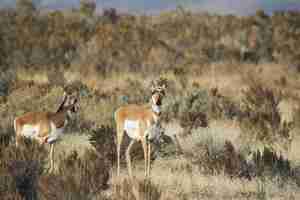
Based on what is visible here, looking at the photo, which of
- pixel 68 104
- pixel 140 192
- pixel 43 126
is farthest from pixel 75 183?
pixel 68 104

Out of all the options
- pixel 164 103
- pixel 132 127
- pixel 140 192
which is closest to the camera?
pixel 140 192

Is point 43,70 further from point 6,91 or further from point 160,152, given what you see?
point 160,152

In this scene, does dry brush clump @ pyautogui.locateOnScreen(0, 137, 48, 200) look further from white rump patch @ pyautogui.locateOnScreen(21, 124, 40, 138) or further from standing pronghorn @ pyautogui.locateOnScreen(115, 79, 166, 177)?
standing pronghorn @ pyautogui.locateOnScreen(115, 79, 166, 177)

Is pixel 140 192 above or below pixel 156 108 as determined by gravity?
below

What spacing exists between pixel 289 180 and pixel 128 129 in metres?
2.72

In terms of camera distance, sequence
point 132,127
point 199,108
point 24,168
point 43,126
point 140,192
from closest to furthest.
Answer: point 140,192 → point 24,168 → point 43,126 → point 132,127 → point 199,108

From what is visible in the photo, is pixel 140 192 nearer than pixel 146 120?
Yes

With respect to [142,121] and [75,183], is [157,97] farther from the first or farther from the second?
→ [75,183]

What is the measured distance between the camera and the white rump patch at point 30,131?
28.8 feet

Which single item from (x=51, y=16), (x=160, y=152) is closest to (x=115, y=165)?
(x=160, y=152)

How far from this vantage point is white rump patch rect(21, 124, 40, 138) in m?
8.78

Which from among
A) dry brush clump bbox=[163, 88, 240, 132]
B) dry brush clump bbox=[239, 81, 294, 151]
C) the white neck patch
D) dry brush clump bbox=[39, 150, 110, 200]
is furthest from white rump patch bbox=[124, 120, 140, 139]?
dry brush clump bbox=[163, 88, 240, 132]

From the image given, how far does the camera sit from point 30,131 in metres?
8.81

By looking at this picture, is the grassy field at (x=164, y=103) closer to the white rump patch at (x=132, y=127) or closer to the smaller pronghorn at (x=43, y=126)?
the smaller pronghorn at (x=43, y=126)
